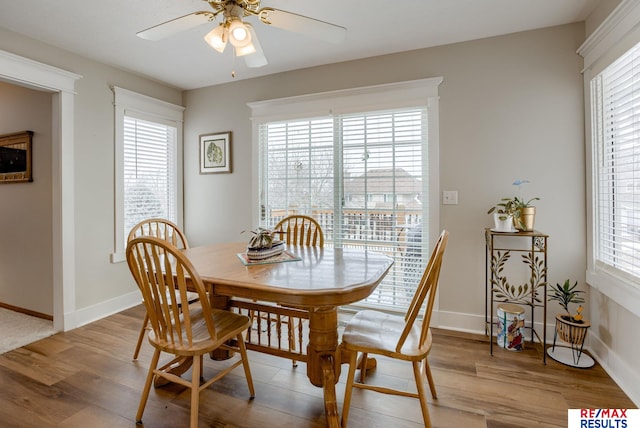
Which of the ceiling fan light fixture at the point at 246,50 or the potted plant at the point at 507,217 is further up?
the ceiling fan light fixture at the point at 246,50

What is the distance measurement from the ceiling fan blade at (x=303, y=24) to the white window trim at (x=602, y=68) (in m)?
1.64

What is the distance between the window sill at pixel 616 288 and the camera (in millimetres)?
1826

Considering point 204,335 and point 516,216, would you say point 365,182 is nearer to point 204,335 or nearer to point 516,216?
point 516,216

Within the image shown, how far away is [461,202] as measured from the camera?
2.75 metres

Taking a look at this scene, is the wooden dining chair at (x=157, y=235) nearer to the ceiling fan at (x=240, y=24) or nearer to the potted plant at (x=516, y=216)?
the ceiling fan at (x=240, y=24)

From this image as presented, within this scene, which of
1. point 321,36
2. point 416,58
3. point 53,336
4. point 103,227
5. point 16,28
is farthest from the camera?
point 103,227

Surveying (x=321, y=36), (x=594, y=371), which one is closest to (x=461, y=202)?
(x=594, y=371)

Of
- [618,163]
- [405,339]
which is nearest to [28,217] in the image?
[405,339]

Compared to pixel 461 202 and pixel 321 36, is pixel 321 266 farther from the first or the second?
pixel 461 202

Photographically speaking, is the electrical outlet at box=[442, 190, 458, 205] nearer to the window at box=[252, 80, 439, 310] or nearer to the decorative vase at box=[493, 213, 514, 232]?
the window at box=[252, 80, 439, 310]

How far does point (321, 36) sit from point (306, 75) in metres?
1.57

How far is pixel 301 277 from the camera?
161 centimetres

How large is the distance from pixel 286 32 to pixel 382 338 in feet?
7.72

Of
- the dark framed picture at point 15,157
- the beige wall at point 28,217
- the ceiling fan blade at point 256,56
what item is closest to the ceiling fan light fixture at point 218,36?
the ceiling fan blade at point 256,56
